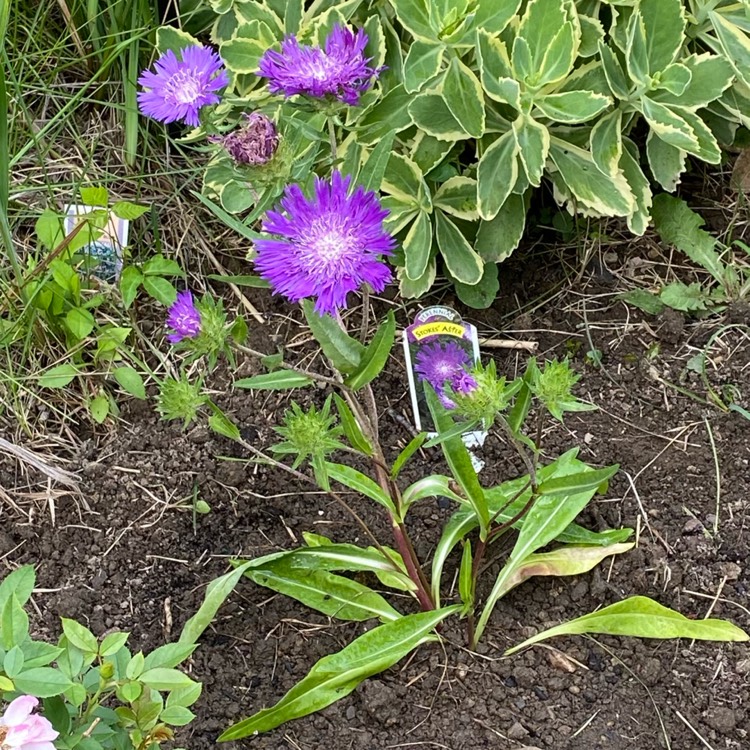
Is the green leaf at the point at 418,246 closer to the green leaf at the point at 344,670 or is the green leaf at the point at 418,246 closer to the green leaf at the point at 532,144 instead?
the green leaf at the point at 532,144

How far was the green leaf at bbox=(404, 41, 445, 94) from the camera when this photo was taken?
1.75 metres

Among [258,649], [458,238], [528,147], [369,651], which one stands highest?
[528,147]

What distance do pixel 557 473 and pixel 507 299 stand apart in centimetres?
59

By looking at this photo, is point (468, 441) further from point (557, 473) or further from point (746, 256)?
point (746, 256)

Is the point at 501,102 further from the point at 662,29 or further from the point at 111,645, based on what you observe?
the point at 111,645

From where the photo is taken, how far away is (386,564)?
1.59 metres

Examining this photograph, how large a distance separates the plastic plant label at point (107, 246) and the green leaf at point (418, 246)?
66 cm

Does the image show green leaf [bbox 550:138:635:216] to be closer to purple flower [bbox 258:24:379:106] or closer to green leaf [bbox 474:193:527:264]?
green leaf [bbox 474:193:527:264]

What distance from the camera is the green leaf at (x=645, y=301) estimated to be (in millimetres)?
2057

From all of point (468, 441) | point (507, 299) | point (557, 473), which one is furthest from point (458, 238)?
point (557, 473)

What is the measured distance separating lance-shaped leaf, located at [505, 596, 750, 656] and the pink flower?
0.85 meters

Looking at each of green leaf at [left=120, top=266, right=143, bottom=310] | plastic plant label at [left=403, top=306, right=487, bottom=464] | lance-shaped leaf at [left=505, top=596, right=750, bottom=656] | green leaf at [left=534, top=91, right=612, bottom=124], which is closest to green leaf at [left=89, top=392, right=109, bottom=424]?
green leaf at [left=120, top=266, right=143, bottom=310]

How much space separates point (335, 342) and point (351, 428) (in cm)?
15

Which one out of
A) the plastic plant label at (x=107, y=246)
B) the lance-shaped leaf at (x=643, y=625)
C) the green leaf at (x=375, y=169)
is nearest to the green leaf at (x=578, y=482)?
the lance-shaped leaf at (x=643, y=625)
